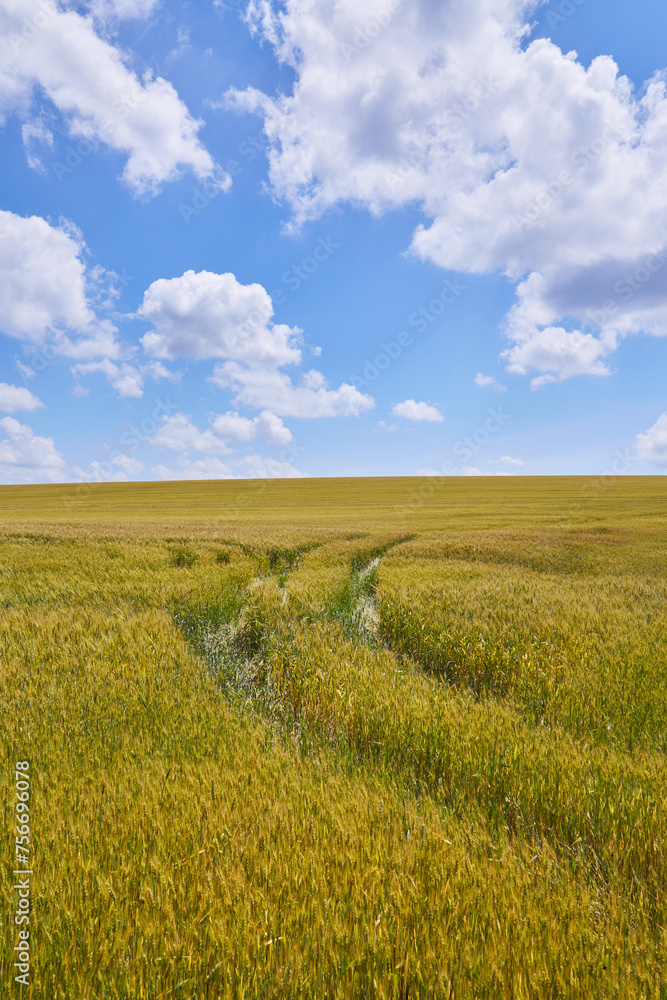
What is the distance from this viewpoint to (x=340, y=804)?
10.4 ft

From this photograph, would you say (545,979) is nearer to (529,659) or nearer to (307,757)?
(307,757)

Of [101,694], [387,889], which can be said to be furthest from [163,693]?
[387,889]

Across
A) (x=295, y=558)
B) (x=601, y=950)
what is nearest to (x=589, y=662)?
(x=601, y=950)

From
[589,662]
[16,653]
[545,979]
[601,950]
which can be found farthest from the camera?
[589,662]

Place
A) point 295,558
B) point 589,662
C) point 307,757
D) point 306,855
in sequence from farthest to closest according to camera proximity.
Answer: point 295,558
point 589,662
point 307,757
point 306,855

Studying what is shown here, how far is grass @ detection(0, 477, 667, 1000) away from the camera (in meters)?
2.04

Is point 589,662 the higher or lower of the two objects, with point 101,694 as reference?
lower

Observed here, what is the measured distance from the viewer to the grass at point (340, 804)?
6.70ft

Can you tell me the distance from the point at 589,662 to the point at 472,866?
5.15 m

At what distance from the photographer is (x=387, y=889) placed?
8.09 ft

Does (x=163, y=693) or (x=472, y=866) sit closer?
(x=472, y=866)

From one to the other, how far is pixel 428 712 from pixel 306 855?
2.60 m

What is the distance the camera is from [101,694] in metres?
4.91

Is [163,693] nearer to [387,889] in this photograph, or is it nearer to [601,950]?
[387,889]
